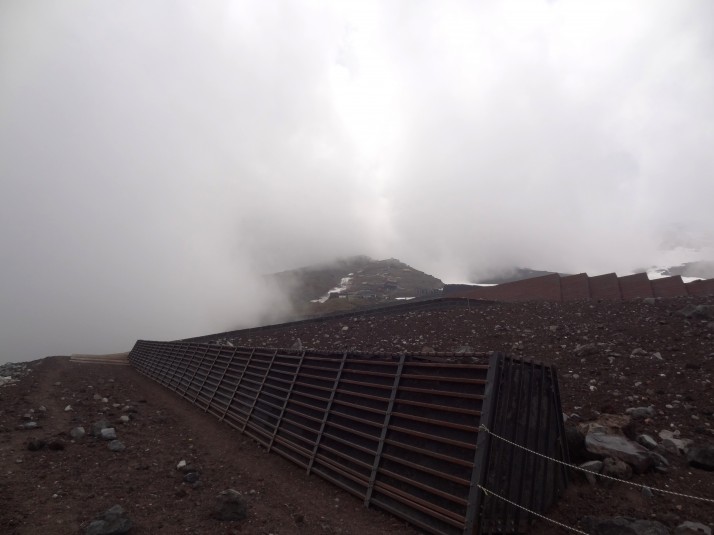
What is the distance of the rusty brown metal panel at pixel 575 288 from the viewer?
31531mm

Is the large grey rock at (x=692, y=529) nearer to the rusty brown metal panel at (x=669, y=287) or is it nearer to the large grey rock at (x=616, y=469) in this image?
the large grey rock at (x=616, y=469)

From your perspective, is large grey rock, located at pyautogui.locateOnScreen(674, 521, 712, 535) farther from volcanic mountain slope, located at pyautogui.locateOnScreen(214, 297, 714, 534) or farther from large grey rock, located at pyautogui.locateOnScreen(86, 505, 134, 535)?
large grey rock, located at pyautogui.locateOnScreen(86, 505, 134, 535)

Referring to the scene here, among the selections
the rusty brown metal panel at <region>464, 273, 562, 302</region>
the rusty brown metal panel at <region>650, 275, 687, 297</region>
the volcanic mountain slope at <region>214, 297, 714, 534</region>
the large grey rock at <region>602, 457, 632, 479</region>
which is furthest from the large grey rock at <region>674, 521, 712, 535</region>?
the rusty brown metal panel at <region>650, 275, 687, 297</region>

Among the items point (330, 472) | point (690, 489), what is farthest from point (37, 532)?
point (690, 489)

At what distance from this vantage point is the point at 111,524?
5020 mm

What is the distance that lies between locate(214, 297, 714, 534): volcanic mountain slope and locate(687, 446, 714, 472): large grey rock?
0.14 meters

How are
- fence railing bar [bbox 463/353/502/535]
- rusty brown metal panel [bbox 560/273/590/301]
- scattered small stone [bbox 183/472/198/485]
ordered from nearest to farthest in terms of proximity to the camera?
fence railing bar [bbox 463/353/502/535], scattered small stone [bbox 183/472/198/485], rusty brown metal panel [bbox 560/273/590/301]

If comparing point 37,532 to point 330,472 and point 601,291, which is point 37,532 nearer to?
point 330,472

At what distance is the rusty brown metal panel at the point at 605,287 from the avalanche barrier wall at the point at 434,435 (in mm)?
29361

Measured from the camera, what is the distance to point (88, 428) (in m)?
10.1

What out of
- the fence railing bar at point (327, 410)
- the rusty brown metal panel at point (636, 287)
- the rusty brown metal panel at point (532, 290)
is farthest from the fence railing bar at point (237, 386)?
the rusty brown metal panel at point (636, 287)

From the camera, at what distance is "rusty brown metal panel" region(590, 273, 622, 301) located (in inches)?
1187

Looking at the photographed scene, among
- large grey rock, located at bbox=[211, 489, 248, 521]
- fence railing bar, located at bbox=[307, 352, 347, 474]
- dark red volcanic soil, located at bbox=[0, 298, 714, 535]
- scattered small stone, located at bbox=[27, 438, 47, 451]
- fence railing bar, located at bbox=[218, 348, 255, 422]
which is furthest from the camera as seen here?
fence railing bar, located at bbox=[218, 348, 255, 422]

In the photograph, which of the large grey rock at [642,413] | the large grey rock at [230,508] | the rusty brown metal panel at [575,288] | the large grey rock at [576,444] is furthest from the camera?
the rusty brown metal panel at [575,288]
